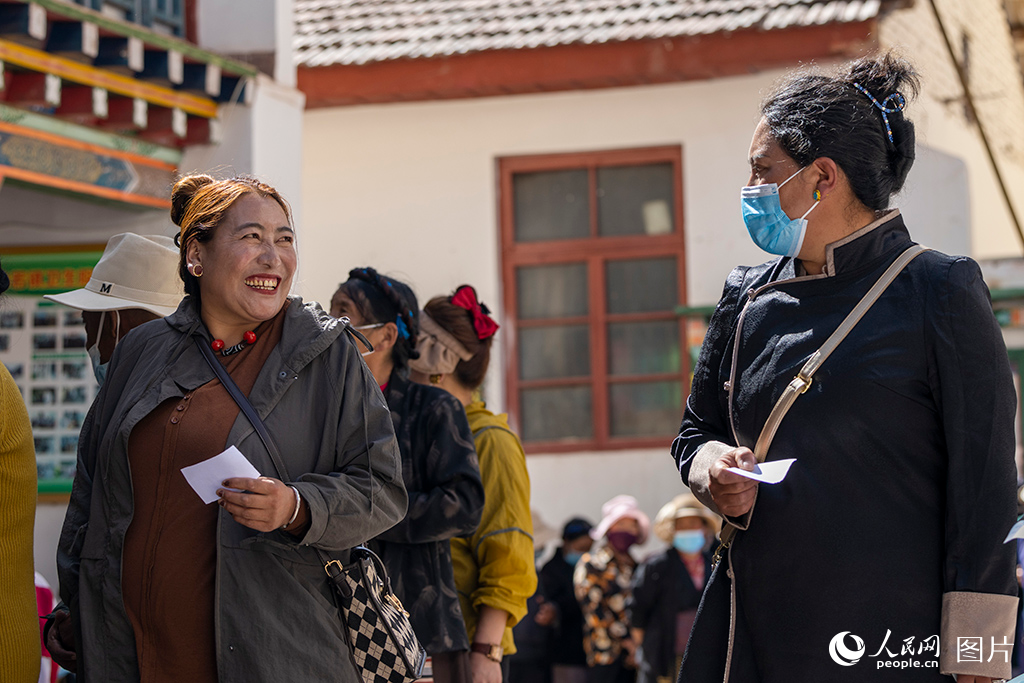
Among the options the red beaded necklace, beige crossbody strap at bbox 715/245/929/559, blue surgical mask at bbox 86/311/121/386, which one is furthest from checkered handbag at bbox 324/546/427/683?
blue surgical mask at bbox 86/311/121/386

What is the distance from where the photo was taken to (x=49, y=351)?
612 cm

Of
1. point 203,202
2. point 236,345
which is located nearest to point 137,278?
point 203,202

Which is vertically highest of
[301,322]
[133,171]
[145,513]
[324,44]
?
[324,44]

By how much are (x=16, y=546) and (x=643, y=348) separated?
6307 millimetres

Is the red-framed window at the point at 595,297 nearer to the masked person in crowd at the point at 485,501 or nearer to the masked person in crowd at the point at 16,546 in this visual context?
the masked person in crowd at the point at 485,501

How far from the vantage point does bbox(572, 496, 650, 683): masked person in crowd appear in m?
7.24

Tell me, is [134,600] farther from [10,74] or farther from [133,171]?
[133,171]

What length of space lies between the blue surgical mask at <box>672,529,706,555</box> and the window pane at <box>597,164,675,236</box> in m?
2.32

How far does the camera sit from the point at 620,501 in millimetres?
7941

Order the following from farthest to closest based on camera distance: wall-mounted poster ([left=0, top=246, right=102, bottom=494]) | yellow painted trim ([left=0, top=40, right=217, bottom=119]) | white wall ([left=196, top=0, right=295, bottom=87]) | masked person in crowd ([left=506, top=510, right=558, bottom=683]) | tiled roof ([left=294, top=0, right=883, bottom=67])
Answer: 1. tiled roof ([left=294, top=0, right=883, bottom=67])
2. masked person in crowd ([left=506, top=510, right=558, bottom=683])
3. white wall ([left=196, top=0, right=295, bottom=87])
4. wall-mounted poster ([left=0, top=246, right=102, bottom=494])
5. yellow painted trim ([left=0, top=40, right=217, bottom=119])

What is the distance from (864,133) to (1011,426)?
650 mm

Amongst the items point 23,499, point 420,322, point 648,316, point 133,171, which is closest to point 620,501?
point 648,316

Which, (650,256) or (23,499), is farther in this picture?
(650,256)

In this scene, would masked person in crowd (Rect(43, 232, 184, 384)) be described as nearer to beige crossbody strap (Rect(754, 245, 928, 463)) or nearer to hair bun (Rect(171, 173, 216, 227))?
hair bun (Rect(171, 173, 216, 227))
